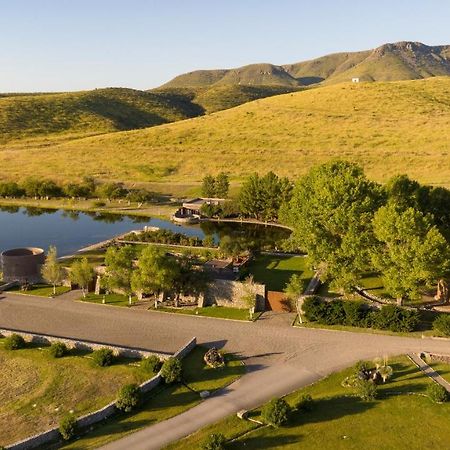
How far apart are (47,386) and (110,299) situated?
1709cm

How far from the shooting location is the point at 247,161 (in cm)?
14112

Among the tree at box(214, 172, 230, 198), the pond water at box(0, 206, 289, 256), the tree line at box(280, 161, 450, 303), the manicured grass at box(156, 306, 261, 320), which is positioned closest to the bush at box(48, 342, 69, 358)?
the manicured grass at box(156, 306, 261, 320)

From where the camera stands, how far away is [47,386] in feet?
119

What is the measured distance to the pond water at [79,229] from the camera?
83.2 metres

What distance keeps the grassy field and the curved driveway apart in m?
1.79

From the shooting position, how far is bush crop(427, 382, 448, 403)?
32719 millimetres

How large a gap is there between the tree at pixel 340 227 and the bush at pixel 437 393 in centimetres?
1596

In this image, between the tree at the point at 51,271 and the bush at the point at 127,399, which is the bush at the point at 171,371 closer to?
the bush at the point at 127,399

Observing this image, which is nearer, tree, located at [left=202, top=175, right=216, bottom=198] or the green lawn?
the green lawn

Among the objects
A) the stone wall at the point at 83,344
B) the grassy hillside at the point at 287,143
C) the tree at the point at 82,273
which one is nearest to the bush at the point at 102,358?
the stone wall at the point at 83,344

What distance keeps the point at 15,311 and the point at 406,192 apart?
4671 cm

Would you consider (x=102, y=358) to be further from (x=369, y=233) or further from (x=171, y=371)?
(x=369, y=233)

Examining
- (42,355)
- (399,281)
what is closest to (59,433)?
(42,355)

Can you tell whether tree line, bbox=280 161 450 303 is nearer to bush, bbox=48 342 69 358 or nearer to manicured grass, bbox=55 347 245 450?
manicured grass, bbox=55 347 245 450
